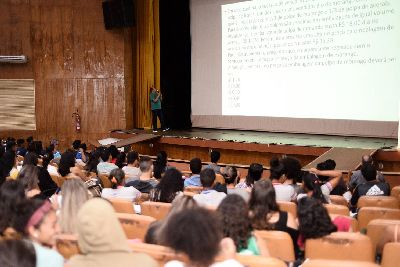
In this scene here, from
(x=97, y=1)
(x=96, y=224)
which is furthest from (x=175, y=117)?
(x=96, y=224)

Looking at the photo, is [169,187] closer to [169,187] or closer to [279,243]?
[169,187]

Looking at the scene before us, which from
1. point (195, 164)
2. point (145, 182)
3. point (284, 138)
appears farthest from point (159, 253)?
point (284, 138)

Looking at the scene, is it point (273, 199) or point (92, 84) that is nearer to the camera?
point (273, 199)

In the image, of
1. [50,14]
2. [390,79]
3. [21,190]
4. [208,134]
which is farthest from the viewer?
[50,14]

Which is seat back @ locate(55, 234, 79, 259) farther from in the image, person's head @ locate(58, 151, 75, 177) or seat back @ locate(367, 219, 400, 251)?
person's head @ locate(58, 151, 75, 177)

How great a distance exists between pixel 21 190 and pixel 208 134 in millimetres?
8670

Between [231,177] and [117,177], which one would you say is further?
[231,177]

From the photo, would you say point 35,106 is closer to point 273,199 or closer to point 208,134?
point 208,134

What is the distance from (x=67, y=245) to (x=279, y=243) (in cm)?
124

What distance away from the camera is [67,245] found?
2801 millimetres

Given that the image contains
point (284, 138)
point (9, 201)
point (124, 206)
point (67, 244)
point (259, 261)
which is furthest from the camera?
point (284, 138)

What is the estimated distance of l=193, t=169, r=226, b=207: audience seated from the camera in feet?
13.5

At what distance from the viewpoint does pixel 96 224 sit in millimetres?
2035

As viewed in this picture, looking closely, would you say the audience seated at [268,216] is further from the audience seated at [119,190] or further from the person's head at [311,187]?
the audience seated at [119,190]
